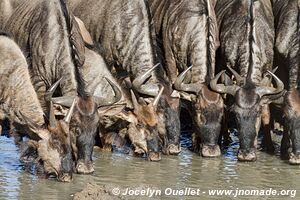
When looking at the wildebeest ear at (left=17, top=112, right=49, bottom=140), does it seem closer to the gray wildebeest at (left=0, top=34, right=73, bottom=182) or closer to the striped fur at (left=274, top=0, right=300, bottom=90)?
the gray wildebeest at (left=0, top=34, right=73, bottom=182)

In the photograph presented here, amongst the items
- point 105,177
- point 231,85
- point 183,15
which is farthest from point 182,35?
point 105,177

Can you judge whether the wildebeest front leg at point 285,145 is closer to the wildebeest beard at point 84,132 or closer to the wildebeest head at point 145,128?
the wildebeest head at point 145,128

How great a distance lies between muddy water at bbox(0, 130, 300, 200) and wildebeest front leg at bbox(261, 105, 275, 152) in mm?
559

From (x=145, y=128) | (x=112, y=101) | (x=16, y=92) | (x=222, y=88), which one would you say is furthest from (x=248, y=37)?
(x=16, y=92)

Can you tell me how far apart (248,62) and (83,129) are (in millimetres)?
4072

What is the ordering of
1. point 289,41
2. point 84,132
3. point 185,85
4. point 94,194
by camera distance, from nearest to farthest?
point 94,194, point 84,132, point 185,85, point 289,41

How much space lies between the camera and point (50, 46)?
17.0 m

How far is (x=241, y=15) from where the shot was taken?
19.3m

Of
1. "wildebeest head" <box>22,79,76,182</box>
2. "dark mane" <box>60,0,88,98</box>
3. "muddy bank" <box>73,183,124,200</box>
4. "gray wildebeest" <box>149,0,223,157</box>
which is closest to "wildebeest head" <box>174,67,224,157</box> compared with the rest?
"gray wildebeest" <box>149,0,223,157</box>

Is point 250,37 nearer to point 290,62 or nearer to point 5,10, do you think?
point 290,62

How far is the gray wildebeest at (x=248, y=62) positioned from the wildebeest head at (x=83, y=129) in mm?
2798

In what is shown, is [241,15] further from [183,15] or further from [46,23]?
[46,23]

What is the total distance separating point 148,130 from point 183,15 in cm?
315

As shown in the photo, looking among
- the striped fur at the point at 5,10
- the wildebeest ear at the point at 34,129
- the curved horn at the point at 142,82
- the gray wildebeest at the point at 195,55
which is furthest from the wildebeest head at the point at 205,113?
the striped fur at the point at 5,10
